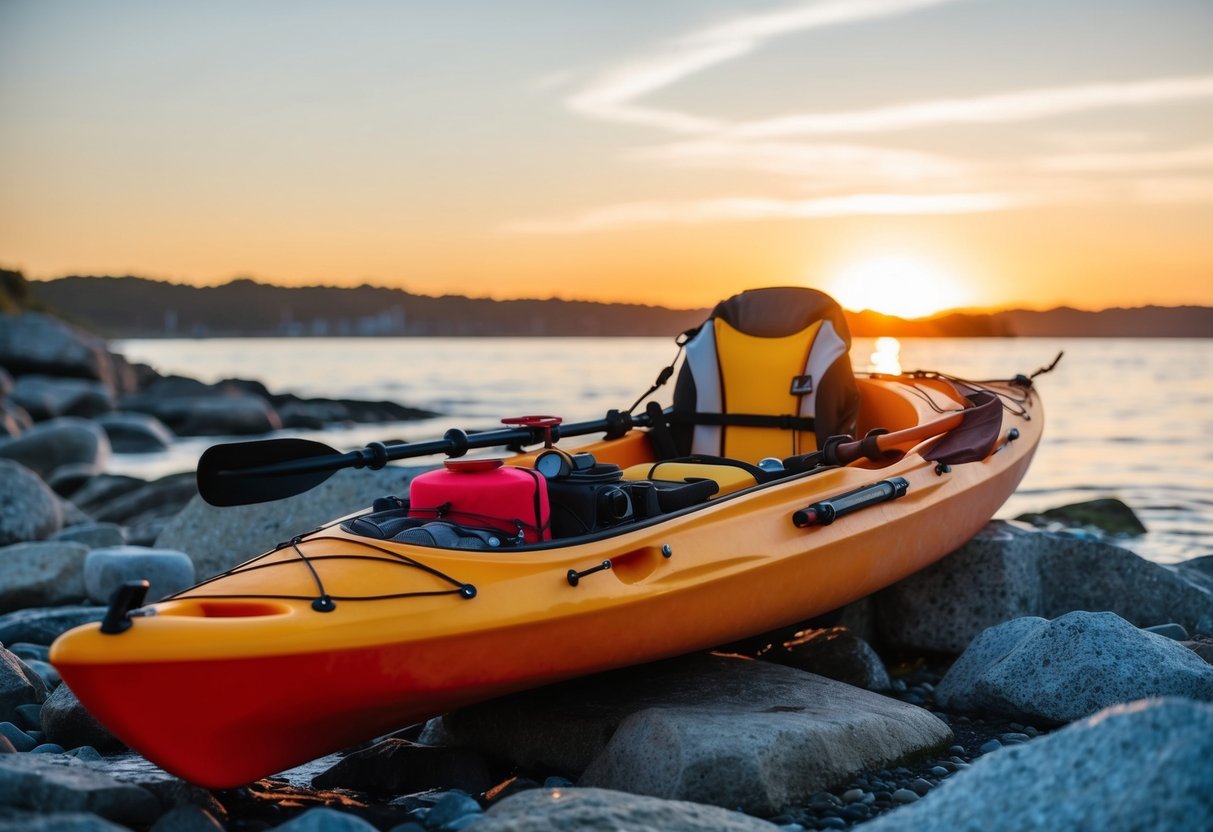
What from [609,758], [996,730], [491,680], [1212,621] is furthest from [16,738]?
[1212,621]

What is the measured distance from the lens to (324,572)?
12.1ft

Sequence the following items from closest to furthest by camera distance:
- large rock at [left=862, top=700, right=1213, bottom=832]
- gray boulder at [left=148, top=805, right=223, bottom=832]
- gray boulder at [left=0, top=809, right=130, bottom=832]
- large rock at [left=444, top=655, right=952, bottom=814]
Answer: large rock at [left=862, top=700, right=1213, bottom=832] → gray boulder at [left=0, top=809, right=130, bottom=832] → gray boulder at [left=148, top=805, right=223, bottom=832] → large rock at [left=444, top=655, right=952, bottom=814]

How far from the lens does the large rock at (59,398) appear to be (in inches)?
846

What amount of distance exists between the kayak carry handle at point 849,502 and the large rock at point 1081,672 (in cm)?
80

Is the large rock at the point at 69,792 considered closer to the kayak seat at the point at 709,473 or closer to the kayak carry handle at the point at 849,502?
the kayak seat at the point at 709,473

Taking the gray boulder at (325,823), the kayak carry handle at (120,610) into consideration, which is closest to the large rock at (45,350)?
the kayak carry handle at (120,610)

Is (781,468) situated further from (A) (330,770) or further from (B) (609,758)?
(A) (330,770)

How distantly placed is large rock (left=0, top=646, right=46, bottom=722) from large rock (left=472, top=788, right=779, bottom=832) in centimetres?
245

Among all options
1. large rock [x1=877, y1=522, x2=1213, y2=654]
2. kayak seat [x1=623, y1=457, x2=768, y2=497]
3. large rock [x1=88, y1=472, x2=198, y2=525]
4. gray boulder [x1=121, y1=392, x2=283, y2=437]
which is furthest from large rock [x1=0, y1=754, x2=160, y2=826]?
gray boulder [x1=121, y1=392, x2=283, y2=437]

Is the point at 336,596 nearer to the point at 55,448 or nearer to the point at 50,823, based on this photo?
the point at 50,823

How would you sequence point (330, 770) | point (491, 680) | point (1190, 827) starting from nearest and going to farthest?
point (1190, 827) < point (491, 680) < point (330, 770)

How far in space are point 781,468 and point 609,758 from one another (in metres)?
1.78

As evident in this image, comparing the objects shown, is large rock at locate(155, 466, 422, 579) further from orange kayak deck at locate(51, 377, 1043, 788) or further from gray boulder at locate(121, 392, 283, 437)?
gray boulder at locate(121, 392, 283, 437)

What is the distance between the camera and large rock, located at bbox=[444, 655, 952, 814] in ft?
11.4
